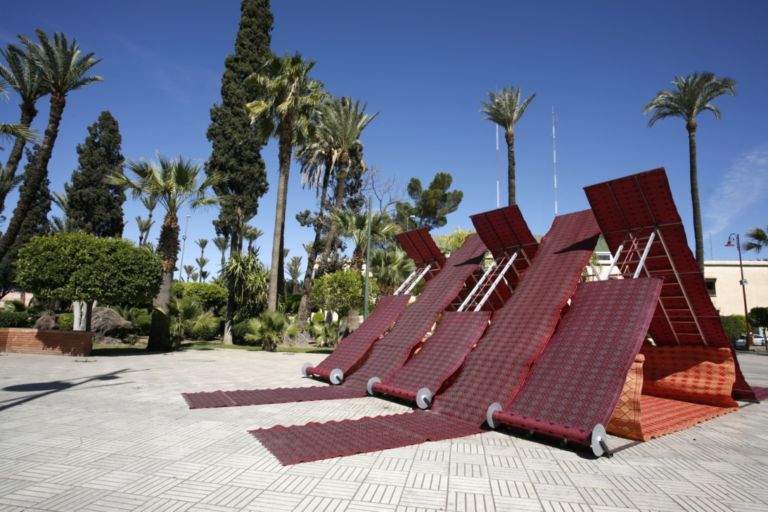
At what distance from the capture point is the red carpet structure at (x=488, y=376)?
6.20 meters

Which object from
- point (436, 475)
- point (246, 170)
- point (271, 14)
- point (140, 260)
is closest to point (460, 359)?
point (436, 475)

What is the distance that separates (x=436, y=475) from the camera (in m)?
5.04

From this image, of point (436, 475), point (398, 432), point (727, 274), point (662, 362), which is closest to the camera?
point (436, 475)

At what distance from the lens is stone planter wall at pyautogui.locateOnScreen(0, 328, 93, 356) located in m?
18.1

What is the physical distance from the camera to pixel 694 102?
89.2 feet

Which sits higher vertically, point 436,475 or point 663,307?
point 663,307

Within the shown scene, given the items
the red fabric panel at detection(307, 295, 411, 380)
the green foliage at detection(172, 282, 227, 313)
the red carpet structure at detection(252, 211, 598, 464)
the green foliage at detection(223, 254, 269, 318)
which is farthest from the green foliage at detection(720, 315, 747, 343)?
the green foliage at detection(172, 282, 227, 313)

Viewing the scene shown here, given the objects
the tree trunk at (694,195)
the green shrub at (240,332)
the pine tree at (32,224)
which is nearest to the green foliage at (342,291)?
the green shrub at (240,332)

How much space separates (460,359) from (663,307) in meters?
4.60

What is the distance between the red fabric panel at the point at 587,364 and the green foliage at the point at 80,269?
17.5m

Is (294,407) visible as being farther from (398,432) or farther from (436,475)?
(436,475)

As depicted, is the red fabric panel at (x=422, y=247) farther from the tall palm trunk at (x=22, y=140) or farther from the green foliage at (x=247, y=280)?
the tall palm trunk at (x=22, y=140)

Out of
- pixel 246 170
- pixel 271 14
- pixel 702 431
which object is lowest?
pixel 702 431

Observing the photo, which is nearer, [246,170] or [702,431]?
[702,431]
